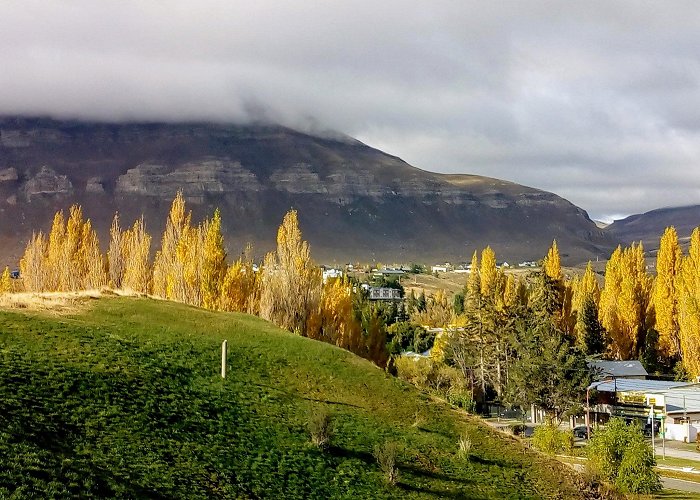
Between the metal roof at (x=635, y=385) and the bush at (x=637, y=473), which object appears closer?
the bush at (x=637, y=473)

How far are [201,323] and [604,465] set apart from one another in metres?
25.0

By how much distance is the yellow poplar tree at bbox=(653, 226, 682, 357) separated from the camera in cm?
7794

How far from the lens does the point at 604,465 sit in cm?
3403

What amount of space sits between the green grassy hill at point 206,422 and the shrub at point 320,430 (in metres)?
0.41

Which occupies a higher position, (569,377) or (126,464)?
(126,464)

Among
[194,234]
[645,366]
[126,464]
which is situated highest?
[194,234]

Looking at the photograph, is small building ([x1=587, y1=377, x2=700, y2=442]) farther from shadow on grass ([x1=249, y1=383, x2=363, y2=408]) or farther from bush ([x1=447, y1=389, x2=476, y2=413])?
shadow on grass ([x1=249, y1=383, x2=363, y2=408])

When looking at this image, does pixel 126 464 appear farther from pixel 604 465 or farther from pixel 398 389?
pixel 604 465

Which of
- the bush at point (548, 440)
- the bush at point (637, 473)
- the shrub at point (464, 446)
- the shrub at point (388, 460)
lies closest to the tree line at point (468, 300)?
the bush at point (548, 440)

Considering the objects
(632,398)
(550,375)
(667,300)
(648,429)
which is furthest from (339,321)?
(667,300)

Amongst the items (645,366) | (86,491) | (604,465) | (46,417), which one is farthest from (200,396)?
(645,366)

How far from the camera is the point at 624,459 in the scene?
33.7 m

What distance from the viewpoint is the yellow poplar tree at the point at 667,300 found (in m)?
77.9

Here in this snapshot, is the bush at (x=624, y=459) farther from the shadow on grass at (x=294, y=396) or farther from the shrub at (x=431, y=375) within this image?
the shrub at (x=431, y=375)
